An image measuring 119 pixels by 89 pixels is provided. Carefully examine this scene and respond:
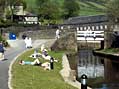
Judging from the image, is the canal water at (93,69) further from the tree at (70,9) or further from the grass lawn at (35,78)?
the tree at (70,9)

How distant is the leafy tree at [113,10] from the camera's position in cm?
10440

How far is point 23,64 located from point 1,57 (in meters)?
5.24

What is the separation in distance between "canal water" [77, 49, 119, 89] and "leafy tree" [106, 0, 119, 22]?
1737 cm

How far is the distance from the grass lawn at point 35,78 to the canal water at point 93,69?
6.89 metres

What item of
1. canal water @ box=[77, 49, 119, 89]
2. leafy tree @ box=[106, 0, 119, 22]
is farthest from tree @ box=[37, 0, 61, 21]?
canal water @ box=[77, 49, 119, 89]

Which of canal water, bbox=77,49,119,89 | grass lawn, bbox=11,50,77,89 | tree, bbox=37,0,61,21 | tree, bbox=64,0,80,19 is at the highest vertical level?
grass lawn, bbox=11,50,77,89

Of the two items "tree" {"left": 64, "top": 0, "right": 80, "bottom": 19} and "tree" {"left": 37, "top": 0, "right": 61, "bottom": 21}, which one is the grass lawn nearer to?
"tree" {"left": 37, "top": 0, "right": 61, "bottom": 21}

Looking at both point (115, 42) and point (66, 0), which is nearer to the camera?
point (115, 42)

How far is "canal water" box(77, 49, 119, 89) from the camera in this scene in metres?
47.7

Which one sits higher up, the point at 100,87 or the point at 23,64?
the point at 23,64

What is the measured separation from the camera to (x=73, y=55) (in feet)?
248

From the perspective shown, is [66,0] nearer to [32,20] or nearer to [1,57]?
[32,20]

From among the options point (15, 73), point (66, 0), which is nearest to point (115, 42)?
point (15, 73)

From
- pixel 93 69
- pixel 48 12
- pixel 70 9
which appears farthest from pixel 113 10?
pixel 70 9
